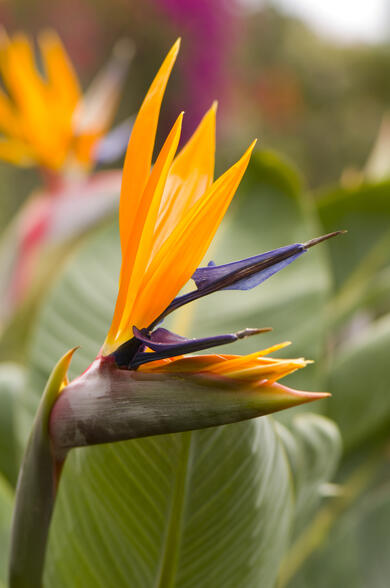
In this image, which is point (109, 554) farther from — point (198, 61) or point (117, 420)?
point (198, 61)

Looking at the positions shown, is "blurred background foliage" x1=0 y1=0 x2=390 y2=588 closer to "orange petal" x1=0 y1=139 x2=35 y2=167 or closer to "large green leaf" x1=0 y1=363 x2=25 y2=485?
"large green leaf" x1=0 y1=363 x2=25 y2=485

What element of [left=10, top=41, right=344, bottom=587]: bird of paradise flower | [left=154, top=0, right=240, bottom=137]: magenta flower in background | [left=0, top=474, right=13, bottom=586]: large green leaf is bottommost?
[left=0, top=474, right=13, bottom=586]: large green leaf

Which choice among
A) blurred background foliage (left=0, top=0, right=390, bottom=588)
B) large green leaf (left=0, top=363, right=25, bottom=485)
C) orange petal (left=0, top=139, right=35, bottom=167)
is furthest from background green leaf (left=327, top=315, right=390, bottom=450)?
orange petal (left=0, top=139, right=35, bottom=167)

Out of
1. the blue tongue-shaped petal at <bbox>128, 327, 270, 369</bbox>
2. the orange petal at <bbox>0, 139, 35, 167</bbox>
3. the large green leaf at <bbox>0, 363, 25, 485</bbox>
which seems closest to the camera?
the blue tongue-shaped petal at <bbox>128, 327, 270, 369</bbox>

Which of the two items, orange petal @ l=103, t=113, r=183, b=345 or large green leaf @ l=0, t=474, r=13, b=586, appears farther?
large green leaf @ l=0, t=474, r=13, b=586

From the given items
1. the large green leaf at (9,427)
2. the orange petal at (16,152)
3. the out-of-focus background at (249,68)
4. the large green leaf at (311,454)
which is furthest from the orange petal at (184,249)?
the out-of-focus background at (249,68)

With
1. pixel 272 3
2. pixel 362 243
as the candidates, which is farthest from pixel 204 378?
pixel 272 3

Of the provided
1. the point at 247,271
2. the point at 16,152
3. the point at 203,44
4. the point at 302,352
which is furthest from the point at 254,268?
the point at 203,44
